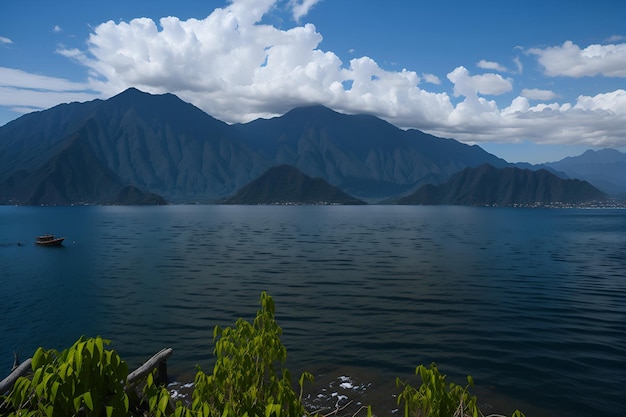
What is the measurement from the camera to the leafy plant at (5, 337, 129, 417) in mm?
4816

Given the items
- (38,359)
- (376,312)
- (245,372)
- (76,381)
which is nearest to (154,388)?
(76,381)

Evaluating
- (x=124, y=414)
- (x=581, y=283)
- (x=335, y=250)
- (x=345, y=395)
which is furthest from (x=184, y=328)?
(x=335, y=250)

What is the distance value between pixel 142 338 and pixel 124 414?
95.9ft

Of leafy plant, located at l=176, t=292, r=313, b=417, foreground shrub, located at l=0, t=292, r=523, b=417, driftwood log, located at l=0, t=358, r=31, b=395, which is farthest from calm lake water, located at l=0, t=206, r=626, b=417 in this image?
driftwood log, located at l=0, t=358, r=31, b=395

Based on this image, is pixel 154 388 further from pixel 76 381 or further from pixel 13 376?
pixel 13 376

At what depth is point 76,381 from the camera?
16.3ft

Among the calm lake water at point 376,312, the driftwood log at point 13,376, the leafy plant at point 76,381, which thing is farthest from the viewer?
the calm lake water at point 376,312

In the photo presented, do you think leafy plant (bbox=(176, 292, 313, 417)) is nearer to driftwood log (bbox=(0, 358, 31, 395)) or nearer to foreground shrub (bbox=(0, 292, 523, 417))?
foreground shrub (bbox=(0, 292, 523, 417))

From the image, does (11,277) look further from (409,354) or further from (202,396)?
(202,396)

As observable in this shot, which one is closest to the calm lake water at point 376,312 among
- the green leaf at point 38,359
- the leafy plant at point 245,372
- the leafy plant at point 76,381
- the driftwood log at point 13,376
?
the leafy plant at point 245,372

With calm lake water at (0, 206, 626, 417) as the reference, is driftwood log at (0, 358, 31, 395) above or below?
above

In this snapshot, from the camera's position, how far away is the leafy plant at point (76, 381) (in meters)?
4.82

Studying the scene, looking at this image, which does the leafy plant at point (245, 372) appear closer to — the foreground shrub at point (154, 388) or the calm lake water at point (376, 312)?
the foreground shrub at point (154, 388)

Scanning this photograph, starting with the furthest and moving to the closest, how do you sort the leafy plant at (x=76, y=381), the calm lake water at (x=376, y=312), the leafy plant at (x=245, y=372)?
1. the calm lake water at (x=376, y=312)
2. the leafy plant at (x=245, y=372)
3. the leafy plant at (x=76, y=381)
